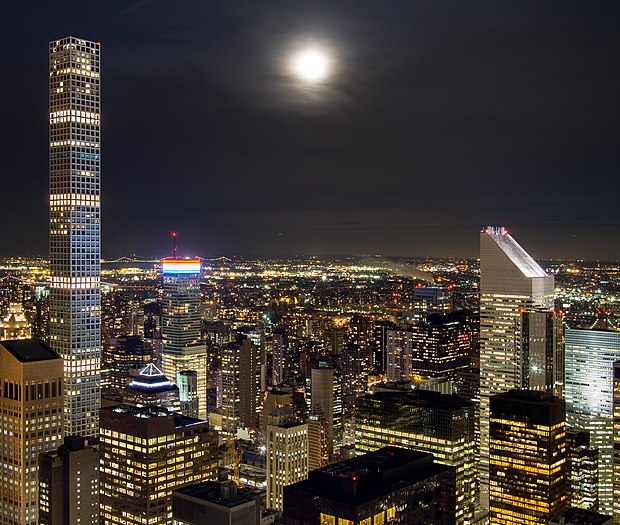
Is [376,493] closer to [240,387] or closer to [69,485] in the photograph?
[69,485]

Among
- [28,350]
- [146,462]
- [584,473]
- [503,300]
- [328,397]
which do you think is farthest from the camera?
[328,397]

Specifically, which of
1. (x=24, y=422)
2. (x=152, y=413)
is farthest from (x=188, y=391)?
(x=152, y=413)

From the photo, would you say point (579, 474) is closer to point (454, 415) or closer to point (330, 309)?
point (454, 415)

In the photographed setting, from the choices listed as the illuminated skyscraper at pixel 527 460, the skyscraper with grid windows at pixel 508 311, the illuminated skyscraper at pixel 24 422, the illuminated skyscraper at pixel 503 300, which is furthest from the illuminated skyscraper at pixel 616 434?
the illuminated skyscraper at pixel 24 422

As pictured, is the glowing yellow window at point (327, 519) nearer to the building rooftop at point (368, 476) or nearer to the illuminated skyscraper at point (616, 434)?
the building rooftop at point (368, 476)

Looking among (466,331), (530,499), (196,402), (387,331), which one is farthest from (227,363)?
(530,499)

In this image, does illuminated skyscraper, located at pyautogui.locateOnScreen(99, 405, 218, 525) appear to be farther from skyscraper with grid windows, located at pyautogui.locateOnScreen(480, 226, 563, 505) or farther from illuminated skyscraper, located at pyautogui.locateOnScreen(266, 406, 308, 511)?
skyscraper with grid windows, located at pyautogui.locateOnScreen(480, 226, 563, 505)
